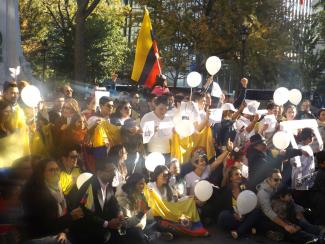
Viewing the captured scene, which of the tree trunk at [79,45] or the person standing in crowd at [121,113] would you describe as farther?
the tree trunk at [79,45]

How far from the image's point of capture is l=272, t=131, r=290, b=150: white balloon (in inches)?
295

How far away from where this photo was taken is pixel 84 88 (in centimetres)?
2227

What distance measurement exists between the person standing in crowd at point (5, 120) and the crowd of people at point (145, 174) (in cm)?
1

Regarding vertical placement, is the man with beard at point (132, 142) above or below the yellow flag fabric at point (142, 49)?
below

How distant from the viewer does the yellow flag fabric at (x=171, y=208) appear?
263 inches

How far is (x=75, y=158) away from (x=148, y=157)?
1.10 meters

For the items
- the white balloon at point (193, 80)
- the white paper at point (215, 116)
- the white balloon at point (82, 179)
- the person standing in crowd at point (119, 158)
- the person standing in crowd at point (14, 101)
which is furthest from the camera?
the white balloon at point (193, 80)

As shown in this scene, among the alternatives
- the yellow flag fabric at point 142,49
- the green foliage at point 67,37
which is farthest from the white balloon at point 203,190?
the green foliage at point 67,37

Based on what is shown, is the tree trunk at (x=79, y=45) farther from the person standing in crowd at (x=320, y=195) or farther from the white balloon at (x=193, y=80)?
the person standing in crowd at (x=320, y=195)

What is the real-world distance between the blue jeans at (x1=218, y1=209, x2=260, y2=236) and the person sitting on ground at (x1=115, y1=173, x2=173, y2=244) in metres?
1.30

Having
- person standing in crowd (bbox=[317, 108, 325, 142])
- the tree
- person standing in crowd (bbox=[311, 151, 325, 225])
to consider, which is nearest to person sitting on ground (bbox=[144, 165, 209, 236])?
person standing in crowd (bbox=[311, 151, 325, 225])

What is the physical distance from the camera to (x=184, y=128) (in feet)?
25.1

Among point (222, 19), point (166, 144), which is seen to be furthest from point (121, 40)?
point (166, 144)

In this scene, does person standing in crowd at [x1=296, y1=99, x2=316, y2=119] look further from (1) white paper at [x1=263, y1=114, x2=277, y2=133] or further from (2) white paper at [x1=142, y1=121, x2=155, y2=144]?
(2) white paper at [x1=142, y1=121, x2=155, y2=144]
